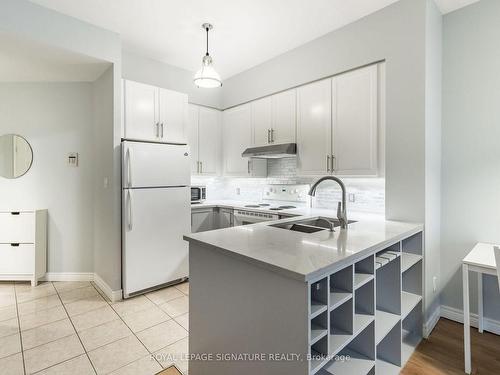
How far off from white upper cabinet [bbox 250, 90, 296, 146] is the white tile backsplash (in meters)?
0.39

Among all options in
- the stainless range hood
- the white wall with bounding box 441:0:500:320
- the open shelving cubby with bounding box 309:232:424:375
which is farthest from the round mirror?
the white wall with bounding box 441:0:500:320

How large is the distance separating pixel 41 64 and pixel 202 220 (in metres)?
2.51

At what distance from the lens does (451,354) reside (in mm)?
1978

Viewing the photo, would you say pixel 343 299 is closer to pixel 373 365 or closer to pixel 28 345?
pixel 373 365

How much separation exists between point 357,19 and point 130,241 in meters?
3.21

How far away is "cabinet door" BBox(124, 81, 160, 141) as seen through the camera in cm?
301

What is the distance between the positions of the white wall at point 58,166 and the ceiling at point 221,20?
1139 mm

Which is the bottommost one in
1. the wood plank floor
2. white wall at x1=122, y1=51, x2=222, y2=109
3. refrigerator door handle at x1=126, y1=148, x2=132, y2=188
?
the wood plank floor

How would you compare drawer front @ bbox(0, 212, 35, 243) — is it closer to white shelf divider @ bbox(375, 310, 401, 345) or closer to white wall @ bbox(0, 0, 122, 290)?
white wall @ bbox(0, 0, 122, 290)

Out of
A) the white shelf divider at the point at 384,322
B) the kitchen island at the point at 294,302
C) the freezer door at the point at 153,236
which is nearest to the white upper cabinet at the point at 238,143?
the freezer door at the point at 153,236

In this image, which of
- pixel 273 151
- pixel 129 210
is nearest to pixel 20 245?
pixel 129 210

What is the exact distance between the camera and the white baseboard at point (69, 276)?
341 centimetres

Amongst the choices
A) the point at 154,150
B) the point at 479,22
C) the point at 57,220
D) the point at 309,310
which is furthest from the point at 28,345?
the point at 479,22

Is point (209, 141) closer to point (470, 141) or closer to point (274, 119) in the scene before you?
point (274, 119)
